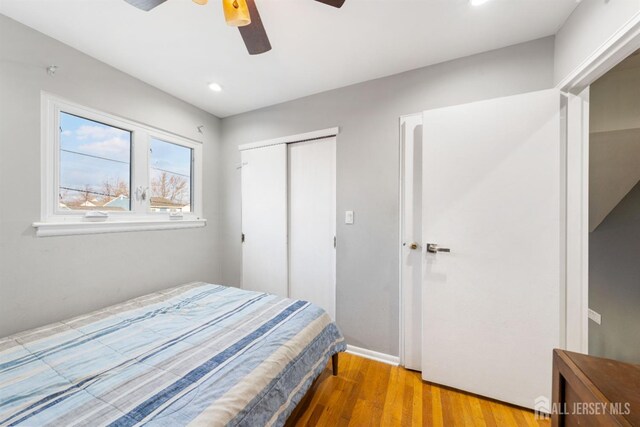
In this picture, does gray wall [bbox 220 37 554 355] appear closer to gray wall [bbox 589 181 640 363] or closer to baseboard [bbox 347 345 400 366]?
baseboard [bbox 347 345 400 366]

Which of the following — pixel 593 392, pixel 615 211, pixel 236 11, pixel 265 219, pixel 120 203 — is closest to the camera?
pixel 593 392

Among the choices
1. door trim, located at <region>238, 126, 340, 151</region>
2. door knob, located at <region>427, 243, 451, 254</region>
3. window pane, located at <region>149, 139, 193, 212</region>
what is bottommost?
door knob, located at <region>427, 243, 451, 254</region>

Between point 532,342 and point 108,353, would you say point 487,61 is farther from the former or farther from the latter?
point 108,353

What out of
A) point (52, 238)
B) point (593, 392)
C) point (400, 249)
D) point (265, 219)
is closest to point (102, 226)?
point (52, 238)

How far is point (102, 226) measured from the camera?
1.83 meters

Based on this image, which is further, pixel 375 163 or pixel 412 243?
pixel 375 163

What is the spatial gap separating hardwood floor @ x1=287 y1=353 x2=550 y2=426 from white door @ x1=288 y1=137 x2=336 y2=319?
2.20 ft

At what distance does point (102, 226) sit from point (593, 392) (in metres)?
2.82

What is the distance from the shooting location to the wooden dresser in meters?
0.61

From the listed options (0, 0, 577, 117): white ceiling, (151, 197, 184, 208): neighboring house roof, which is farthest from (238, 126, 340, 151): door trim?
(151, 197, 184, 208): neighboring house roof

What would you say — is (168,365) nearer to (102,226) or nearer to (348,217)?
(102,226)

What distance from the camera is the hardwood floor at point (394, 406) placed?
1.41 metres

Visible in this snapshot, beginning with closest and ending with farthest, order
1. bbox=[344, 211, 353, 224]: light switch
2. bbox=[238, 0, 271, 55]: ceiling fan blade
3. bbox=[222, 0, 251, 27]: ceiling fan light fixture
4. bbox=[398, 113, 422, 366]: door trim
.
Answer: bbox=[222, 0, 251, 27]: ceiling fan light fixture < bbox=[238, 0, 271, 55]: ceiling fan blade < bbox=[398, 113, 422, 366]: door trim < bbox=[344, 211, 353, 224]: light switch

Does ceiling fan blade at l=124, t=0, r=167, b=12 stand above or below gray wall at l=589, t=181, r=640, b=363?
above
